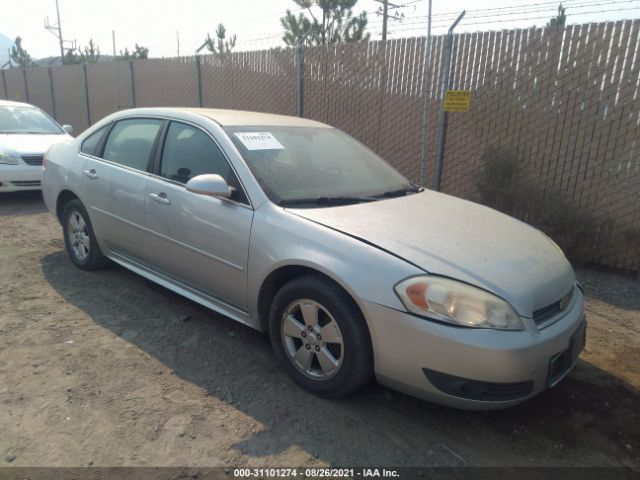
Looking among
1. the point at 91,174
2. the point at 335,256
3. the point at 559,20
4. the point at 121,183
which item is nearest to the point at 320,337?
the point at 335,256

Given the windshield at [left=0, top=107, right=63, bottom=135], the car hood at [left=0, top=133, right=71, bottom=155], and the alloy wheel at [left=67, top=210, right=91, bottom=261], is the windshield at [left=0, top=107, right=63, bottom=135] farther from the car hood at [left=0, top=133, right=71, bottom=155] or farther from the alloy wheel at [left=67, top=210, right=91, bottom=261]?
the alloy wheel at [left=67, top=210, right=91, bottom=261]

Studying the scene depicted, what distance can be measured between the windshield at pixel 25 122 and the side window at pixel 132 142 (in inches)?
198

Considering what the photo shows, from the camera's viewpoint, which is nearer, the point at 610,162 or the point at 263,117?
the point at 263,117

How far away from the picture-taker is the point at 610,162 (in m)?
5.56

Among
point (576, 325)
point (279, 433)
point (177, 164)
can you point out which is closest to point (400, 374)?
point (279, 433)

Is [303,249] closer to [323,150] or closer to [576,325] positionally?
[323,150]

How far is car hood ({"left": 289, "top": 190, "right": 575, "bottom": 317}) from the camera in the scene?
8.34ft

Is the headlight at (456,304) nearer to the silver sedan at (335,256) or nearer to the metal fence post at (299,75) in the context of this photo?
the silver sedan at (335,256)

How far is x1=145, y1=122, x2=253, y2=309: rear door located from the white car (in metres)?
3.78

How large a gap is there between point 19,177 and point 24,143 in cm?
69

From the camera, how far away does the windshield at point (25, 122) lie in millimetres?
8266

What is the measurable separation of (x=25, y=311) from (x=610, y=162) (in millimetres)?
6015

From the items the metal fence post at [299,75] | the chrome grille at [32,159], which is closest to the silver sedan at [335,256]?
the chrome grille at [32,159]

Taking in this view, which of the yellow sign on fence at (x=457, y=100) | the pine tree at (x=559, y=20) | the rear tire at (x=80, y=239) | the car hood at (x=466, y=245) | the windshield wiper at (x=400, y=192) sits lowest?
the rear tire at (x=80, y=239)
